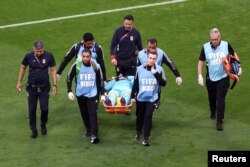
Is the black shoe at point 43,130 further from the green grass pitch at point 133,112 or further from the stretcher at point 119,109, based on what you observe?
the stretcher at point 119,109

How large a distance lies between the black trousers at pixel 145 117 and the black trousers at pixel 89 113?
872 millimetres

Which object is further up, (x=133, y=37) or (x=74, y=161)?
(x=133, y=37)

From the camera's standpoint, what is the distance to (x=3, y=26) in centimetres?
2330

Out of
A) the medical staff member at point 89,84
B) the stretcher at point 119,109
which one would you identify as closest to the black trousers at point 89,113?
the medical staff member at point 89,84

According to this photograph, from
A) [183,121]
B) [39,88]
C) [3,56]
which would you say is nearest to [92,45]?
[39,88]

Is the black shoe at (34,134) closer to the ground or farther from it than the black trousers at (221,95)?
closer to the ground

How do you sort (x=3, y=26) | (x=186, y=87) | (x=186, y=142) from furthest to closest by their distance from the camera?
(x=3, y=26) < (x=186, y=87) < (x=186, y=142)

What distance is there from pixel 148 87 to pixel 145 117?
609 mm

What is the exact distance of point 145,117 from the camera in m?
15.3

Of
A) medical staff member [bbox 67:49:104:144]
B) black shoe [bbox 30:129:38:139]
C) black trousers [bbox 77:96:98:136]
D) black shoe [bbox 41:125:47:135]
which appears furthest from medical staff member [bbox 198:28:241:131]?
black shoe [bbox 30:129:38:139]

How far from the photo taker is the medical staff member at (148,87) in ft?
49.9

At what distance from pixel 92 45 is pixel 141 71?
1616 mm

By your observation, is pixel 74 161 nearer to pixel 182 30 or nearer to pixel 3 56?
pixel 3 56

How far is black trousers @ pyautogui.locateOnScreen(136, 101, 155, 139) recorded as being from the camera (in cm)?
1527
